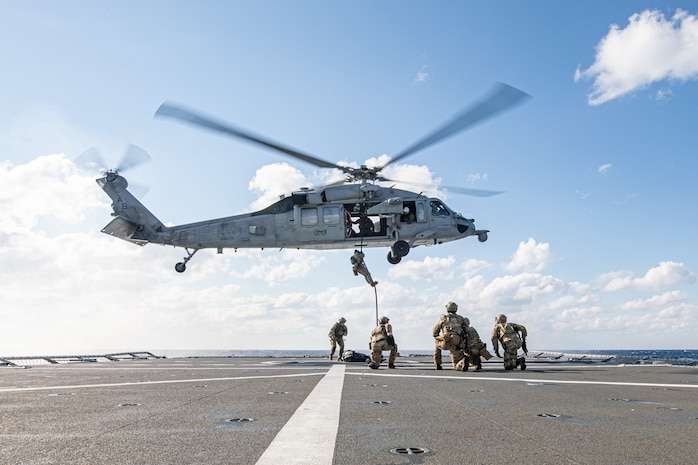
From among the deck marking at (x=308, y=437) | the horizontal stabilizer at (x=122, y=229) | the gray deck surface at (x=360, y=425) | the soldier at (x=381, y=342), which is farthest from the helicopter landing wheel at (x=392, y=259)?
the deck marking at (x=308, y=437)

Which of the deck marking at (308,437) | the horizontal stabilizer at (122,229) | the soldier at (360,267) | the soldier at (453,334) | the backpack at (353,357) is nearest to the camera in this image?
the deck marking at (308,437)

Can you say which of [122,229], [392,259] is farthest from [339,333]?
[122,229]

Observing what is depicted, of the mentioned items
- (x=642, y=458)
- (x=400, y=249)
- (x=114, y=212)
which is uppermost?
(x=114, y=212)

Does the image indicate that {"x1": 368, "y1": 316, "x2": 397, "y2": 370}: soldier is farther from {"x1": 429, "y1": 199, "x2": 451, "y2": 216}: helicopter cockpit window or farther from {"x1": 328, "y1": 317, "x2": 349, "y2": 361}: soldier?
{"x1": 429, "y1": 199, "x2": 451, "y2": 216}: helicopter cockpit window

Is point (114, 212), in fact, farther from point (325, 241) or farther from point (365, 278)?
point (365, 278)

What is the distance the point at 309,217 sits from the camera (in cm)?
2222

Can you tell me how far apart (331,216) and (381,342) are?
8.59 metres

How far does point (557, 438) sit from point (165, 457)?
3.16 metres

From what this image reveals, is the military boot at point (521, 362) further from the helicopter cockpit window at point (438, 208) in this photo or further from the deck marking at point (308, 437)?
the helicopter cockpit window at point (438, 208)

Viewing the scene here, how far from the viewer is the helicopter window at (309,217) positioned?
22188mm

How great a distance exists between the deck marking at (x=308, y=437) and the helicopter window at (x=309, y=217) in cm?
1553

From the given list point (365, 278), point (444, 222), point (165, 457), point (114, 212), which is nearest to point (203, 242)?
point (114, 212)

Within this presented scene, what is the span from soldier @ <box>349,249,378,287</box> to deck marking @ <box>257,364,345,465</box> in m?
14.0

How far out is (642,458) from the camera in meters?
3.72
